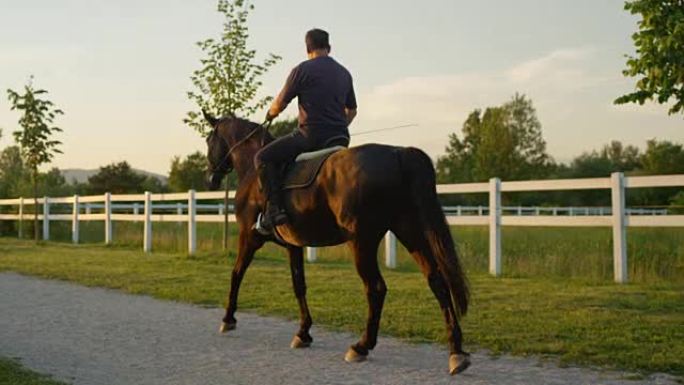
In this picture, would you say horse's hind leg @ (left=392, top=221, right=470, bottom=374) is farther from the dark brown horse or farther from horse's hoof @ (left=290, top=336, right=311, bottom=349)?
horse's hoof @ (left=290, top=336, right=311, bottom=349)

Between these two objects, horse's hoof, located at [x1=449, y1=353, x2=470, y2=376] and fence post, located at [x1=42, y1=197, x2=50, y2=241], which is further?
fence post, located at [x1=42, y1=197, x2=50, y2=241]

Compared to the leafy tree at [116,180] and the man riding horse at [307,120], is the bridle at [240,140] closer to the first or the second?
the man riding horse at [307,120]

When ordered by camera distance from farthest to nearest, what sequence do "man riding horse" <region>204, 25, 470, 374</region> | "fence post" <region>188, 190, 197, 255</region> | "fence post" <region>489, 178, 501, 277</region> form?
"fence post" <region>188, 190, 197, 255</region>
"fence post" <region>489, 178, 501, 277</region>
"man riding horse" <region>204, 25, 470, 374</region>

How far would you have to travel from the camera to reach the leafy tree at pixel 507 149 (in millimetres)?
56812

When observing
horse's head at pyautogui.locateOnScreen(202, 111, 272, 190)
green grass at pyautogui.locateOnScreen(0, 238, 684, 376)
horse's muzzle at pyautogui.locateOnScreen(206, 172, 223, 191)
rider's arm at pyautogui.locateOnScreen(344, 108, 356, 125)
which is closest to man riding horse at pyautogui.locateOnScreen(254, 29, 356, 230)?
rider's arm at pyautogui.locateOnScreen(344, 108, 356, 125)

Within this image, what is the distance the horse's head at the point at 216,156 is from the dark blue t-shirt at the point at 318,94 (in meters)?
1.55

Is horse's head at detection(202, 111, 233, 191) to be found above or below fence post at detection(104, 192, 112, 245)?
above

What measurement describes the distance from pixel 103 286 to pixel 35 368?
632cm

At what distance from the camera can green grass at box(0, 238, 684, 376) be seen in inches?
247

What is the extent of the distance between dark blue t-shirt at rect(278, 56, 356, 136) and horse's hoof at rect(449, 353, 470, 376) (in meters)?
2.34

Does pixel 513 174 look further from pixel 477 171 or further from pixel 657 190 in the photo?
pixel 657 190

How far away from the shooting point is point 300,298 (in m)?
7.04

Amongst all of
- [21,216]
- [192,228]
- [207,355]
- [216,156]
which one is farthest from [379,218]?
[21,216]

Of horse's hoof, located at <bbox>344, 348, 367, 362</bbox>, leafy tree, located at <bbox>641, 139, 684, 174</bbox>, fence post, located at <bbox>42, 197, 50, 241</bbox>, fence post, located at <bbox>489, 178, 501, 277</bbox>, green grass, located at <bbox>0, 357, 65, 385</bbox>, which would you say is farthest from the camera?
leafy tree, located at <bbox>641, 139, 684, 174</bbox>
